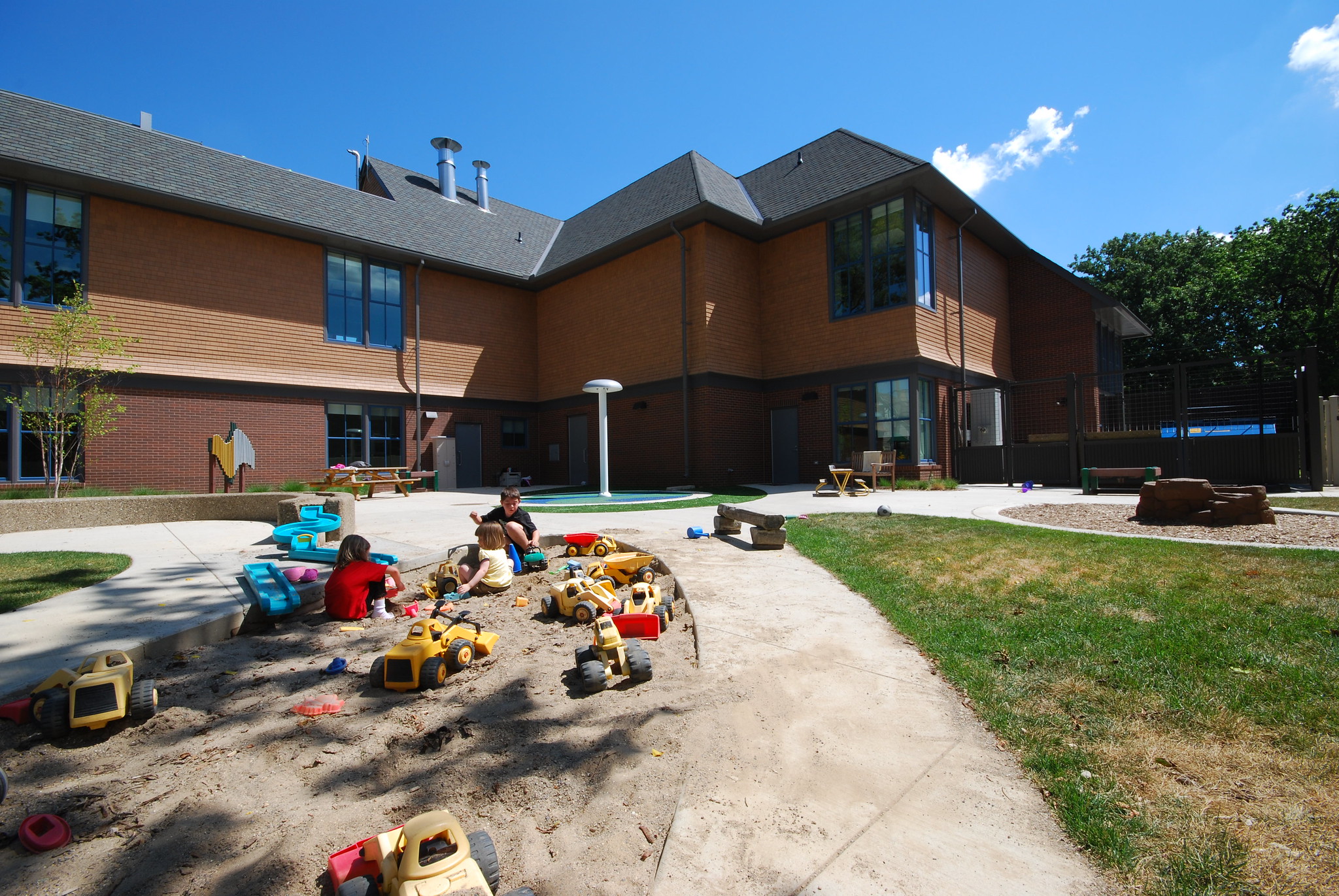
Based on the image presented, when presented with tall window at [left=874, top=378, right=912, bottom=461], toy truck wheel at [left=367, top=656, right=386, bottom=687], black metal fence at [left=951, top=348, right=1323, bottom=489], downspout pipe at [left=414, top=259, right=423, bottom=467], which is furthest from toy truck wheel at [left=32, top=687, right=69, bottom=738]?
downspout pipe at [left=414, top=259, right=423, bottom=467]

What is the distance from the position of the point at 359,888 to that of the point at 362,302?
842 inches

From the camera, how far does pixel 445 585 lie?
568 cm

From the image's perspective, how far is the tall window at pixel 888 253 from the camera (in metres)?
17.2

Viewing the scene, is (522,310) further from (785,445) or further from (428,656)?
(428,656)

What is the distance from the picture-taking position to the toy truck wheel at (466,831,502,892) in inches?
73.8

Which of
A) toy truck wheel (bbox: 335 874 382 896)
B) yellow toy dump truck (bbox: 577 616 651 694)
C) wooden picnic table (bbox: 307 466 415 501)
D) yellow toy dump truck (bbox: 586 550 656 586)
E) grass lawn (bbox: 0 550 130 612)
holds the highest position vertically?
wooden picnic table (bbox: 307 466 415 501)

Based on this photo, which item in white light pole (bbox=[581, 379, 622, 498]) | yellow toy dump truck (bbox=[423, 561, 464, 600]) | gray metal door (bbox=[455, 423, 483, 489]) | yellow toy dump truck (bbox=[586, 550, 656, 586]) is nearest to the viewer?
yellow toy dump truck (bbox=[423, 561, 464, 600])

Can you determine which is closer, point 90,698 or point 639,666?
point 90,698

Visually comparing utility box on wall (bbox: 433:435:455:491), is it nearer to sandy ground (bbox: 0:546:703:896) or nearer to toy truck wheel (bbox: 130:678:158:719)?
sandy ground (bbox: 0:546:703:896)

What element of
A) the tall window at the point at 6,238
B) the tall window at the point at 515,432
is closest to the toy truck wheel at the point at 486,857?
the tall window at the point at 6,238

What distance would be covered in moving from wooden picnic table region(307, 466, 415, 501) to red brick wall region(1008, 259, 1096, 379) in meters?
20.8

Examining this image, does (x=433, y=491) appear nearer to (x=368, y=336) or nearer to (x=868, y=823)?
(x=368, y=336)

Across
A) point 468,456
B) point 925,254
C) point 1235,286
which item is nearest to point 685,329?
point 925,254

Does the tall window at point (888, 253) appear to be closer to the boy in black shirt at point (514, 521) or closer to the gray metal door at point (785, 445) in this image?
the gray metal door at point (785, 445)
